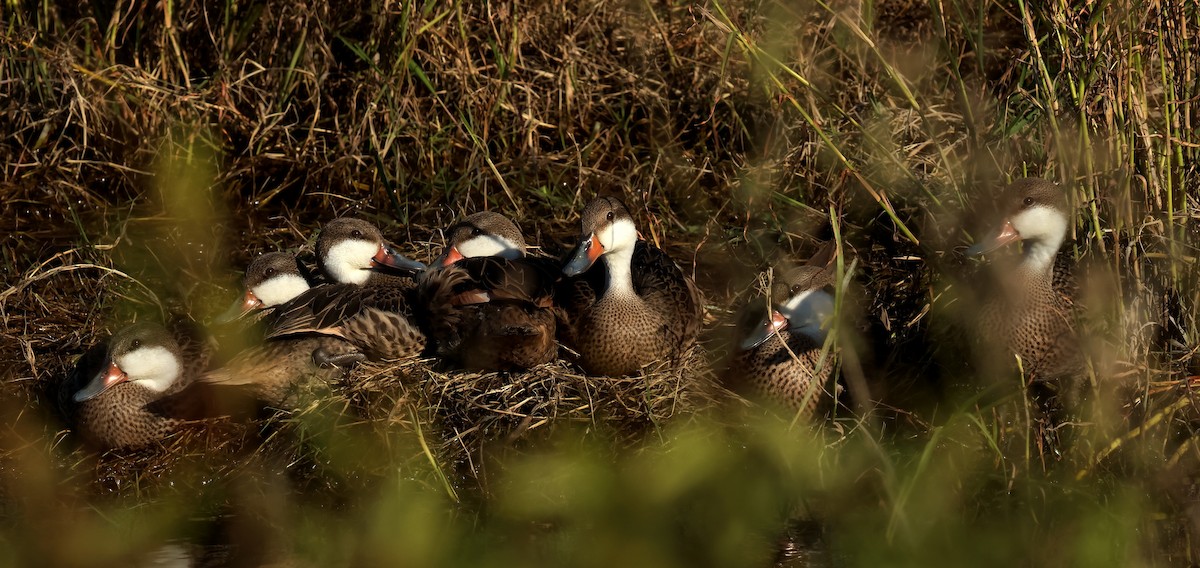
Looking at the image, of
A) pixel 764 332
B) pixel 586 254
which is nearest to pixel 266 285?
pixel 586 254

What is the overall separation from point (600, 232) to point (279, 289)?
1.28 m

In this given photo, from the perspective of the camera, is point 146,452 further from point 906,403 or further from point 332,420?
point 906,403

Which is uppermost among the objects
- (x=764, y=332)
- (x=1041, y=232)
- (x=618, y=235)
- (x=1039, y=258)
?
(x=1041, y=232)

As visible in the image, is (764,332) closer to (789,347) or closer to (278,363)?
(789,347)

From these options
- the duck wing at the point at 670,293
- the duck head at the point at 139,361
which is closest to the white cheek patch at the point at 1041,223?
the duck wing at the point at 670,293

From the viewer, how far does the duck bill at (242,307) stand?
513 centimetres

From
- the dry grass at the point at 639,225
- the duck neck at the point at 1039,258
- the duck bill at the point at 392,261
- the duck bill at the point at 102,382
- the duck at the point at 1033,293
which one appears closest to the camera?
the dry grass at the point at 639,225

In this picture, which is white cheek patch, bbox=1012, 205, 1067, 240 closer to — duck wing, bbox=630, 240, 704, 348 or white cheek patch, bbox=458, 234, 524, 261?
duck wing, bbox=630, 240, 704, 348

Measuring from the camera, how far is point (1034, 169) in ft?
15.3

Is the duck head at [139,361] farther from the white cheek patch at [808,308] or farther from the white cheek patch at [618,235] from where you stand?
the white cheek patch at [808,308]

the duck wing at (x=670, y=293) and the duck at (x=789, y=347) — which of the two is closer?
the duck at (x=789, y=347)

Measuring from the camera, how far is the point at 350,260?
5.24 metres

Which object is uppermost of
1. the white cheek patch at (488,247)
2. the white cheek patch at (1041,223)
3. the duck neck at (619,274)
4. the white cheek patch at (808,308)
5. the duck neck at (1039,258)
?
the white cheek patch at (1041,223)

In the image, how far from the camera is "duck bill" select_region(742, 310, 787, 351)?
4.38 m
